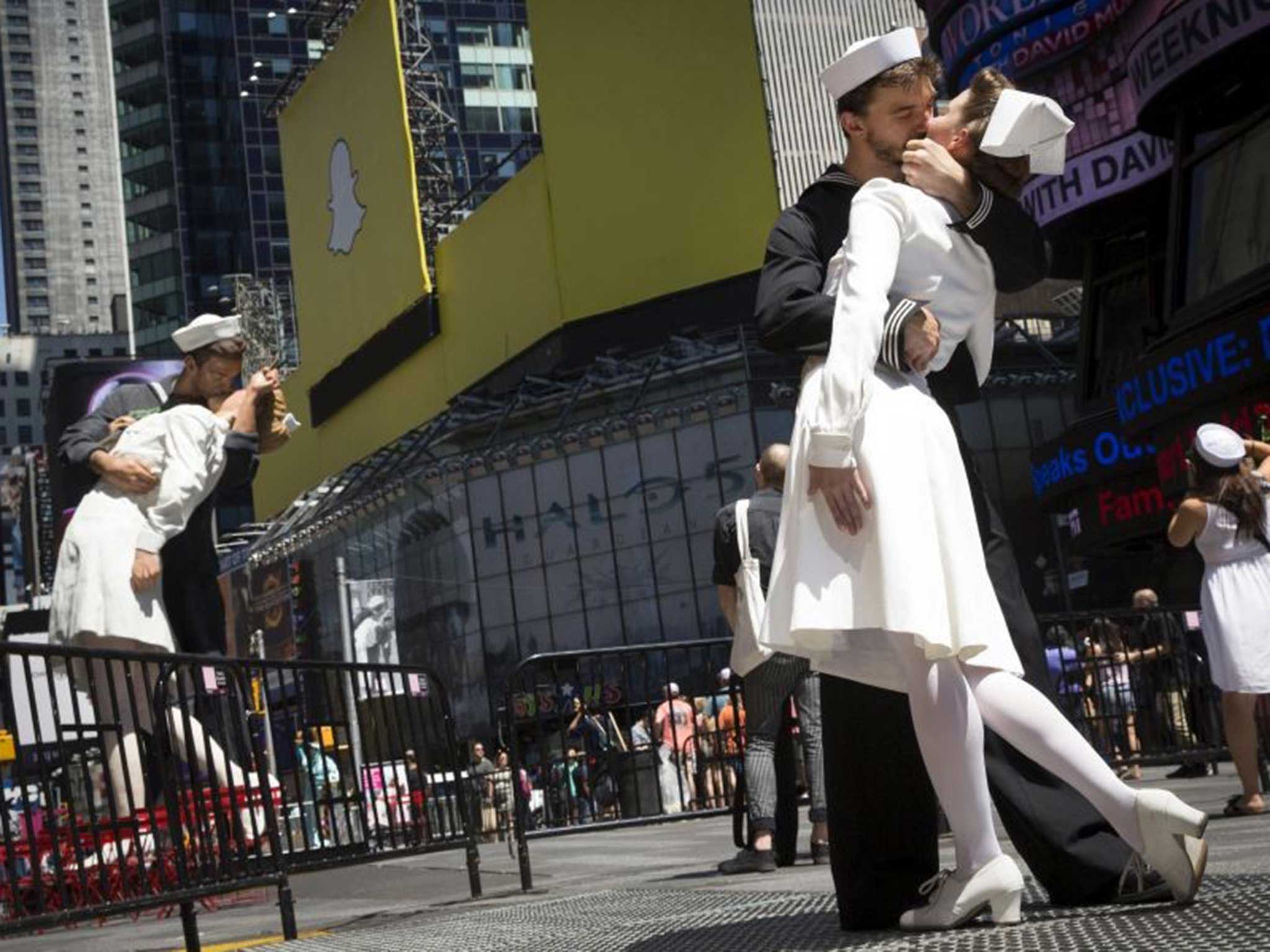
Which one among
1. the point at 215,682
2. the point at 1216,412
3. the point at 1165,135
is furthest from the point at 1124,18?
the point at 215,682

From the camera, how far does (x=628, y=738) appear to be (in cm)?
1038

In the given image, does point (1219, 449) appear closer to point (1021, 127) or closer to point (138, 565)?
point (138, 565)

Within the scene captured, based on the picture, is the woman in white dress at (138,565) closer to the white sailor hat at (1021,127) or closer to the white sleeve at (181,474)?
the white sleeve at (181,474)

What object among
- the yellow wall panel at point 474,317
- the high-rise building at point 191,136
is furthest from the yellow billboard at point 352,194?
the high-rise building at point 191,136

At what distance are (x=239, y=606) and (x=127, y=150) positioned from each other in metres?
60.7

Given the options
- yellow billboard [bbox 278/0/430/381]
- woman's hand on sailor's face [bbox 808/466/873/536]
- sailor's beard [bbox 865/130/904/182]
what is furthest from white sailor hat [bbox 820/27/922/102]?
yellow billboard [bbox 278/0/430/381]

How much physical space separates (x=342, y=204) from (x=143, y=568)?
65.2 m

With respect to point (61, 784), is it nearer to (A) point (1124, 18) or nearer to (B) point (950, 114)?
(B) point (950, 114)

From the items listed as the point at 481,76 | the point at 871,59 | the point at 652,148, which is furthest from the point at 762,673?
the point at 481,76

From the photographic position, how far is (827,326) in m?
3.87

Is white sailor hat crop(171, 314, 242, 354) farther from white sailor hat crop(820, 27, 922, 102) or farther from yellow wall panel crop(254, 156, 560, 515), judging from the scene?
yellow wall panel crop(254, 156, 560, 515)

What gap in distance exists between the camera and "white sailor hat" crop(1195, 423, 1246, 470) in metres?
8.44

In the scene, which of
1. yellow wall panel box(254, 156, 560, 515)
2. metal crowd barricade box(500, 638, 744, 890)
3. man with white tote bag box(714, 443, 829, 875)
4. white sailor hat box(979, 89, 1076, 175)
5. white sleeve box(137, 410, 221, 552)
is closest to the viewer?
white sailor hat box(979, 89, 1076, 175)

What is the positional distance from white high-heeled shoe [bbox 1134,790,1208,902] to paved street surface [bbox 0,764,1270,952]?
0.05 metres
